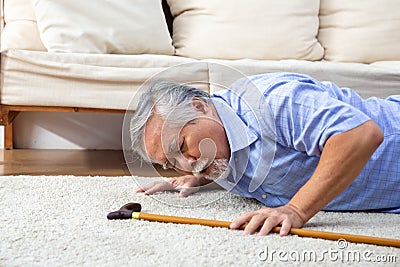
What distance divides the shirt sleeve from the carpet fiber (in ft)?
0.58

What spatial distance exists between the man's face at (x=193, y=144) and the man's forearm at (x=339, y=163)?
0.22 m

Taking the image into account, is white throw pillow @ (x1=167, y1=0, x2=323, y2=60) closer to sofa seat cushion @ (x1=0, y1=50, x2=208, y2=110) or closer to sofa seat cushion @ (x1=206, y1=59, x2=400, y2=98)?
sofa seat cushion @ (x1=206, y1=59, x2=400, y2=98)

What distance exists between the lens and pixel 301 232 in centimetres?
108


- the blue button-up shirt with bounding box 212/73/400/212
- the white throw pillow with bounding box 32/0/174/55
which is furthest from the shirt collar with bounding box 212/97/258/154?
the white throw pillow with bounding box 32/0/174/55

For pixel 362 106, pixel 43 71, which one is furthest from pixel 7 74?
pixel 362 106

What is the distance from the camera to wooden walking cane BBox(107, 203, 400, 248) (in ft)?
3.43

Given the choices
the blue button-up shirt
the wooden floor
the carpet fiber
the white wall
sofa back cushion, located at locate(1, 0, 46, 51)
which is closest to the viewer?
the carpet fiber

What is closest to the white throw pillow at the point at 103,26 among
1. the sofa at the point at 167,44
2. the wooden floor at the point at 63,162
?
the sofa at the point at 167,44

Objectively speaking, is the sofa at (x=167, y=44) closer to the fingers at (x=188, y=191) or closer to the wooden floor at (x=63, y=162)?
the wooden floor at (x=63, y=162)

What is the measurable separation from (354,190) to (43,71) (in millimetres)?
1097

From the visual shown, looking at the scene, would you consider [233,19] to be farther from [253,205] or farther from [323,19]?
[253,205]

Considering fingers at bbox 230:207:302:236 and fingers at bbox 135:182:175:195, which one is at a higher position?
fingers at bbox 230:207:302:236

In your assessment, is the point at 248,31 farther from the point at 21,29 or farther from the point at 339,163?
the point at 339,163

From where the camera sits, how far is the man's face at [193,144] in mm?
1201
